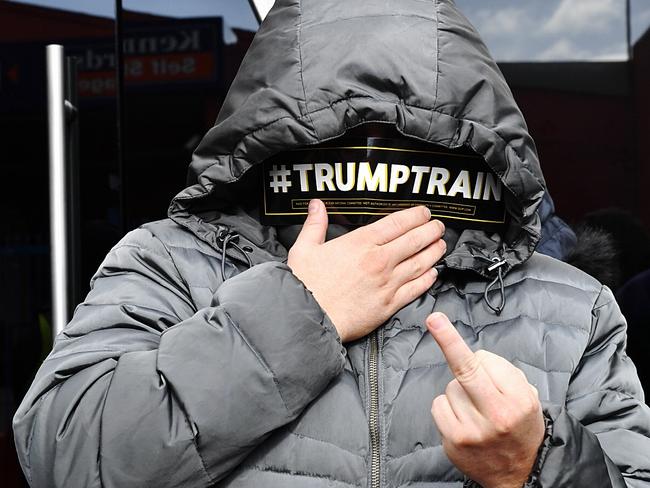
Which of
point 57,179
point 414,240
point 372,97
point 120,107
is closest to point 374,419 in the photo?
point 414,240

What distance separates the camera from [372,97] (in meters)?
1.15

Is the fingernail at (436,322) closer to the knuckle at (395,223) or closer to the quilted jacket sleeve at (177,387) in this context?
the quilted jacket sleeve at (177,387)

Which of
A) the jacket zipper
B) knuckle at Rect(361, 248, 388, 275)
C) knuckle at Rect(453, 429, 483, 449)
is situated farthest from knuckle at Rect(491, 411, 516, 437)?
knuckle at Rect(361, 248, 388, 275)

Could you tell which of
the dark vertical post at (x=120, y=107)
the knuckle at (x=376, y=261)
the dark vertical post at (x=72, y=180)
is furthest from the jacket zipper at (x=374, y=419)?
the dark vertical post at (x=120, y=107)

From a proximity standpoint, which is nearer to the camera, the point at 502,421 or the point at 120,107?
the point at 502,421

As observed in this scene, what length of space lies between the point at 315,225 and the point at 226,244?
13 centimetres

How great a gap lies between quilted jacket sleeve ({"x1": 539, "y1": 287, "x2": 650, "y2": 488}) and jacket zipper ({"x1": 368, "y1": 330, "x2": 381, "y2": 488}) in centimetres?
20

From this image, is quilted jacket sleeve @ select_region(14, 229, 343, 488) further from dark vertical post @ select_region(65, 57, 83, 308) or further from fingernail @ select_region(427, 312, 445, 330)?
dark vertical post @ select_region(65, 57, 83, 308)

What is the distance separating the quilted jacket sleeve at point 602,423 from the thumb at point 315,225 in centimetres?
39

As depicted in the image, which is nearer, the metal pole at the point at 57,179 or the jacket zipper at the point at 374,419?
the jacket zipper at the point at 374,419

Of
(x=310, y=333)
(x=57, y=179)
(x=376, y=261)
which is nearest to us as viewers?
(x=310, y=333)

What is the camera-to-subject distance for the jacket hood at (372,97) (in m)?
1.15

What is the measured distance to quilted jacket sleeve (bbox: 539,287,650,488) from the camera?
963 millimetres

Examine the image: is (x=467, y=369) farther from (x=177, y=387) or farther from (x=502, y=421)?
(x=177, y=387)
